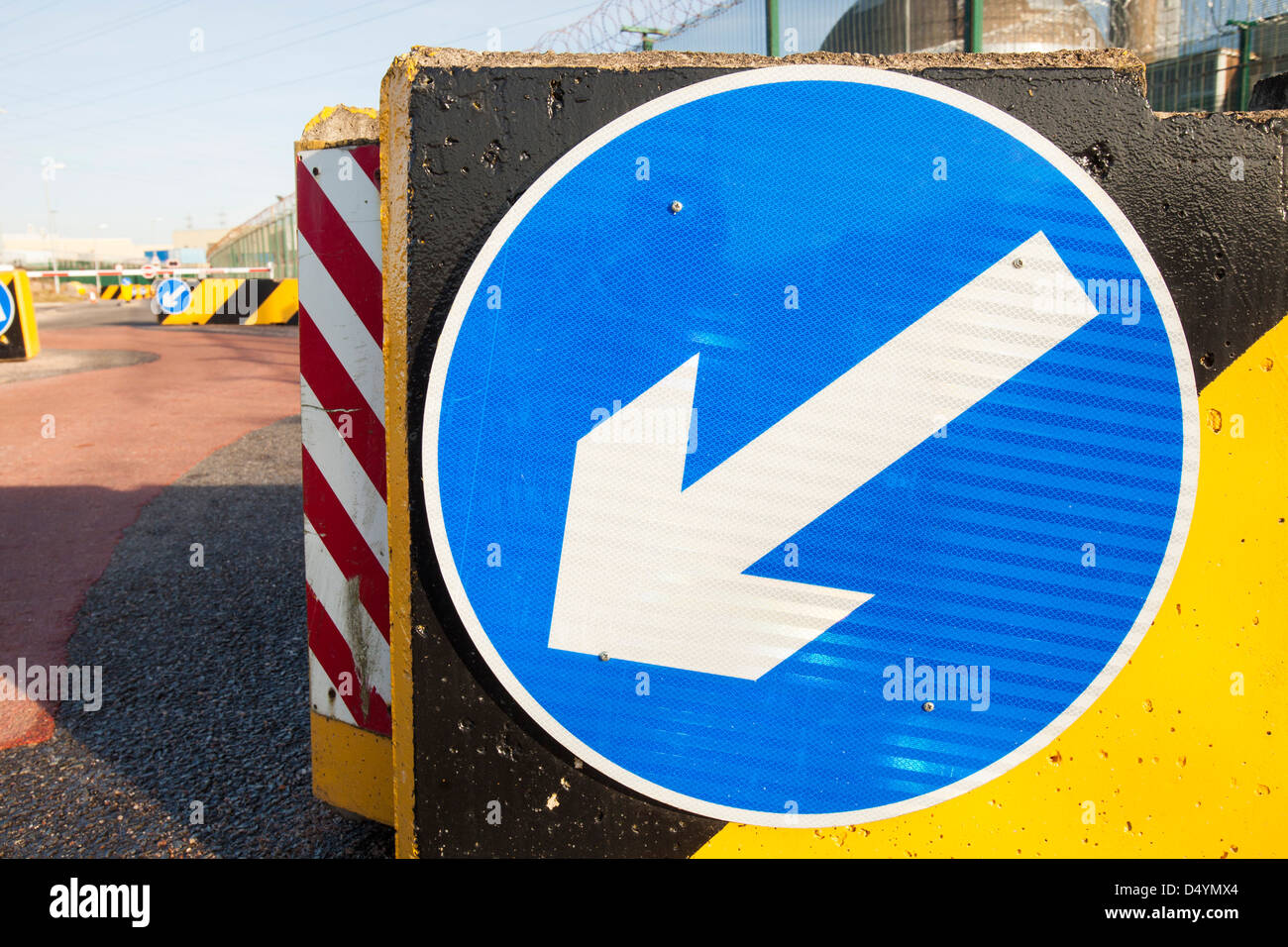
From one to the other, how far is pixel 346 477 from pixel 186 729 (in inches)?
51.1

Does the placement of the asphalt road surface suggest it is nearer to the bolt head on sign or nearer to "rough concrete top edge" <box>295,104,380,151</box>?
the bolt head on sign

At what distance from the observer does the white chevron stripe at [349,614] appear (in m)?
1.87

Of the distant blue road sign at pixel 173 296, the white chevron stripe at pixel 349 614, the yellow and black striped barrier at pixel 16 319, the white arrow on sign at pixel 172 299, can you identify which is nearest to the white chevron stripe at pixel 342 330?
the white chevron stripe at pixel 349 614

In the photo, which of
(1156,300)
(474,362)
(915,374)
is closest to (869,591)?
(915,374)

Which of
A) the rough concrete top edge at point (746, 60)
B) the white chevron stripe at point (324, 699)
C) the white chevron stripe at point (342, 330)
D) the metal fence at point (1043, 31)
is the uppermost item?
the metal fence at point (1043, 31)

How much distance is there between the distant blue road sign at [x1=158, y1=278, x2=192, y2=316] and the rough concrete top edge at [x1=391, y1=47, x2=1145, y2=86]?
20.3 m

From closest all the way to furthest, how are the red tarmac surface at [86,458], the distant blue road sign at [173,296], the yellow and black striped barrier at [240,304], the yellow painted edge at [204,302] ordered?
the red tarmac surface at [86,458] → the yellow and black striped barrier at [240,304] → the distant blue road sign at [173,296] → the yellow painted edge at [204,302]

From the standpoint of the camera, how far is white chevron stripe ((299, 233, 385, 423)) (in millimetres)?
1799

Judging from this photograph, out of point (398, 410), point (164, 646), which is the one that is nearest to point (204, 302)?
point (164, 646)

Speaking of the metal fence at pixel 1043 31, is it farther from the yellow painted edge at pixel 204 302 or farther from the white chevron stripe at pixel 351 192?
the yellow painted edge at pixel 204 302

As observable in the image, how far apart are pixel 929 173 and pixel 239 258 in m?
37.1

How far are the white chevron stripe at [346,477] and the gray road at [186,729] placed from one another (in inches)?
31.9

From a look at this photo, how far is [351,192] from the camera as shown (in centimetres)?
175

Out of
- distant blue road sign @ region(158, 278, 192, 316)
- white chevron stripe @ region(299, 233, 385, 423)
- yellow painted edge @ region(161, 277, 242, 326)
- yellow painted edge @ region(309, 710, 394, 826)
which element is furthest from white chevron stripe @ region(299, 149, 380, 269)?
distant blue road sign @ region(158, 278, 192, 316)
